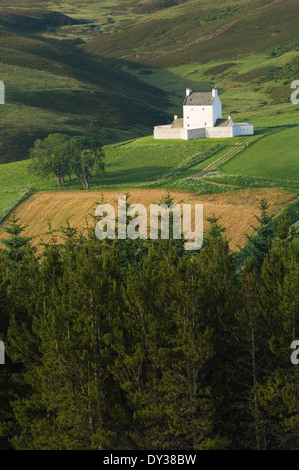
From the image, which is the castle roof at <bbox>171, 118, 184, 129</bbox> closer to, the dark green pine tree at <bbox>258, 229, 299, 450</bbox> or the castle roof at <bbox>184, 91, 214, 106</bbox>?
the castle roof at <bbox>184, 91, 214, 106</bbox>

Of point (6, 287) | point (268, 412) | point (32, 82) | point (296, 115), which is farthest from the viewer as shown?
point (32, 82)

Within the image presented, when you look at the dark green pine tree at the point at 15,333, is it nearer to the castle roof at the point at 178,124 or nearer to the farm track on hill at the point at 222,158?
the farm track on hill at the point at 222,158

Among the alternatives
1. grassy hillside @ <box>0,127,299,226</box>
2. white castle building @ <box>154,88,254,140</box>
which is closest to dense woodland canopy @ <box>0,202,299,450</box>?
grassy hillside @ <box>0,127,299,226</box>

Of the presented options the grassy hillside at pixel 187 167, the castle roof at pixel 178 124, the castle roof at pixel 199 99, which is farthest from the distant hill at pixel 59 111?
the castle roof at pixel 199 99

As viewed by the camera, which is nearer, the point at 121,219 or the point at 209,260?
the point at 209,260

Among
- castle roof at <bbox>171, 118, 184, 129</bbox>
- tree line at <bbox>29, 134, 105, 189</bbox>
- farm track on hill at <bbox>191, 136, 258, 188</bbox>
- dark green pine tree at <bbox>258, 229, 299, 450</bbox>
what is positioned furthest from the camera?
castle roof at <bbox>171, 118, 184, 129</bbox>

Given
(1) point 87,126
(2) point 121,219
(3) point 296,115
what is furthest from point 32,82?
(2) point 121,219

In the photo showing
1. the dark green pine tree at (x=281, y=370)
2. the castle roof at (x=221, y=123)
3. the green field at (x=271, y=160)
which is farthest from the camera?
the castle roof at (x=221, y=123)

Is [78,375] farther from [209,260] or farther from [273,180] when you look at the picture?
[273,180]
